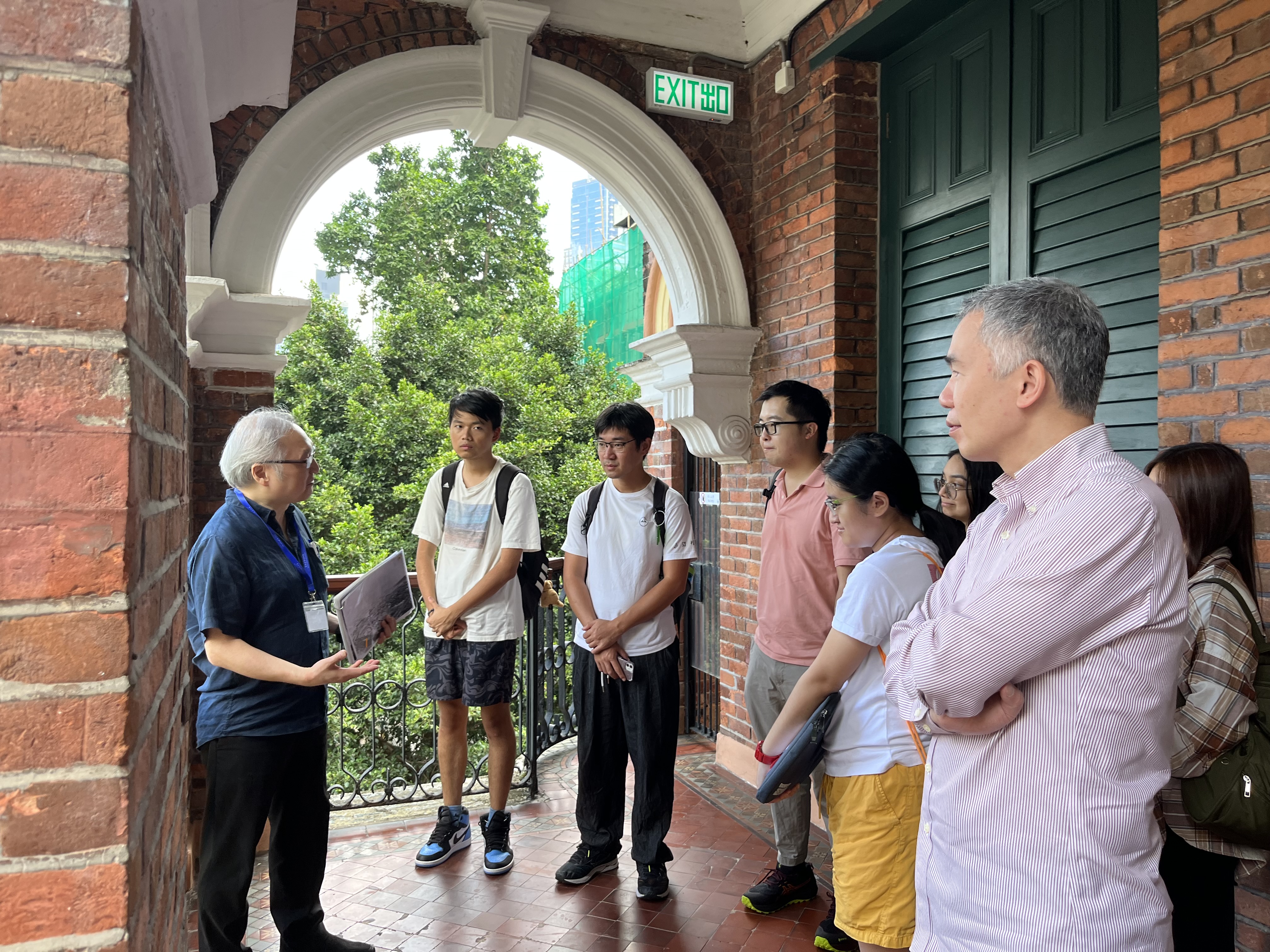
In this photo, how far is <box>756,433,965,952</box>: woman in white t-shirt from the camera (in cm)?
216

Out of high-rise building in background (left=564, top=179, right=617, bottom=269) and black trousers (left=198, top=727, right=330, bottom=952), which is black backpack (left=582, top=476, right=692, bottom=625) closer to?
black trousers (left=198, top=727, right=330, bottom=952)

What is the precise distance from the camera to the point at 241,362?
4.09 metres

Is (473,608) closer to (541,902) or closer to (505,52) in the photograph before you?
(541,902)

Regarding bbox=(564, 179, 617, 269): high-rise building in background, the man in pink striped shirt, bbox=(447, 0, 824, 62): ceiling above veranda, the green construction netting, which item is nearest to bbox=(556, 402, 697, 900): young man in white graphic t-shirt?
the man in pink striped shirt

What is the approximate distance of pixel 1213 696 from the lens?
1.91 metres

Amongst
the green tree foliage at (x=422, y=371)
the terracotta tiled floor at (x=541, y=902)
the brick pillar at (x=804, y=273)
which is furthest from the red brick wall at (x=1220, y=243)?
the green tree foliage at (x=422, y=371)

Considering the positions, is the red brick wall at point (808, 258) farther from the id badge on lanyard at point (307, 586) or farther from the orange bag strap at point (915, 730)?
the id badge on lanyard at point (307, 586)

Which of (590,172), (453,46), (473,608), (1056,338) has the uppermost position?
(453,46)

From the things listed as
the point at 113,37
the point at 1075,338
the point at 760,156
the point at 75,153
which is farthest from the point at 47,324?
the point at 760,156

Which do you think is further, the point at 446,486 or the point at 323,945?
the point at 446,486

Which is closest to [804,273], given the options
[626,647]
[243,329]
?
[626,647]

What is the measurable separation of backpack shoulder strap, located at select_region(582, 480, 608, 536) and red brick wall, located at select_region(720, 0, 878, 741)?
130 centimetres

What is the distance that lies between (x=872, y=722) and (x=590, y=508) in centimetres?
182

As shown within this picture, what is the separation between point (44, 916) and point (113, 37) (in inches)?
30.0
